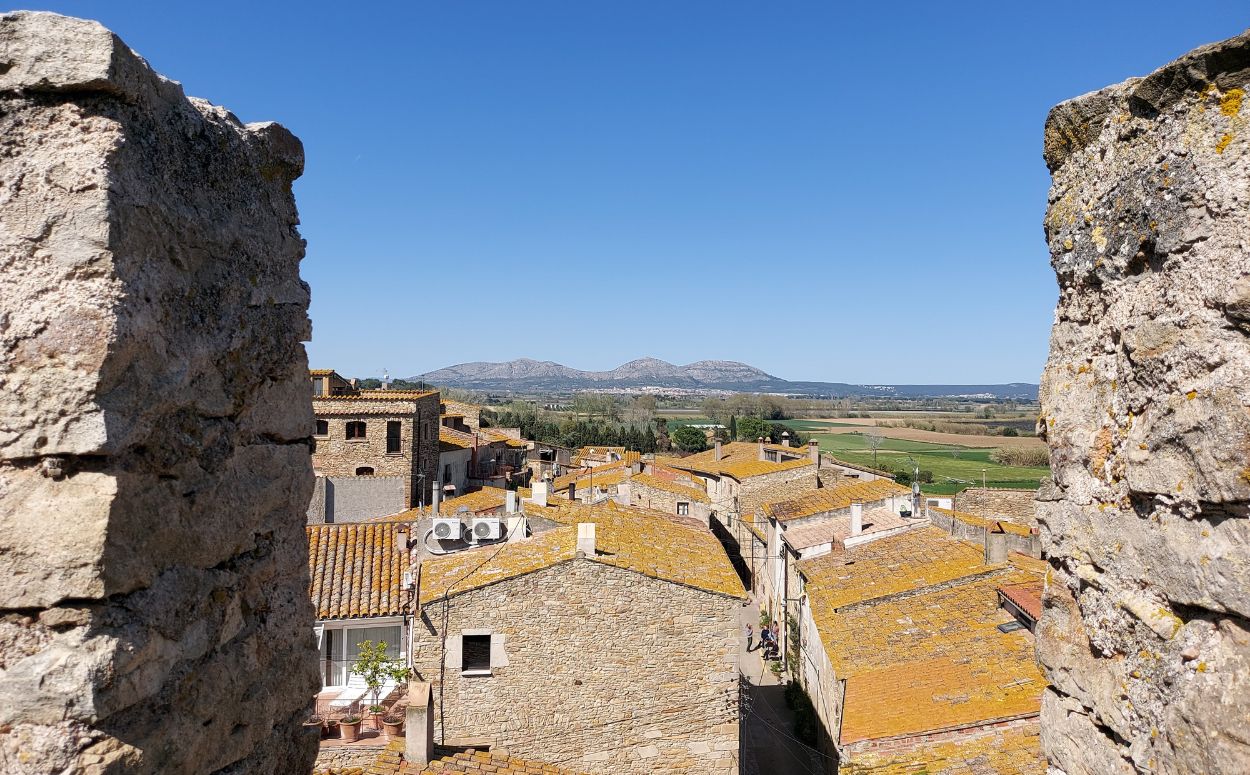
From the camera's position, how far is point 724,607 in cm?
1267

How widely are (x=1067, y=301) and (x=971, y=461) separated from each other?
73584 millimetres

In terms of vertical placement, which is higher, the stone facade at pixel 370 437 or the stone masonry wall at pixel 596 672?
the stone facade at pixel 370 437

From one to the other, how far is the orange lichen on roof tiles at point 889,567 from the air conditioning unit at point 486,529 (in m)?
6.41

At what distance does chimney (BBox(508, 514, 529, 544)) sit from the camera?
15376 mm

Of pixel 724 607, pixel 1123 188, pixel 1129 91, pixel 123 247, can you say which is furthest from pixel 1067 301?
pixel 724 607

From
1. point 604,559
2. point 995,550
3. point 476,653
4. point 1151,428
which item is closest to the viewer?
point 1151,428

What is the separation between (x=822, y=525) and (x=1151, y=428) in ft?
67.7

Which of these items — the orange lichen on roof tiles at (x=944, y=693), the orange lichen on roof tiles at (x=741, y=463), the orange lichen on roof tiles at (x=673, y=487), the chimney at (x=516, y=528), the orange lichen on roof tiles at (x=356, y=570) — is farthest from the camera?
the orange lichen on roof tiles at (x=741, y=463)

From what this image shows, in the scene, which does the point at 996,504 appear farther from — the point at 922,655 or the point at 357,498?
the point at 357,498

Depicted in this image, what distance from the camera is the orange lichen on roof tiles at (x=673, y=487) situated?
29.5m

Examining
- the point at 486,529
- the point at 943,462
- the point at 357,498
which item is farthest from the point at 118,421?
the point at 943,462

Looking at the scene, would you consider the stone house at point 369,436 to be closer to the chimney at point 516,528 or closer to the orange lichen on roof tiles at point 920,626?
the chimney at point 516,528

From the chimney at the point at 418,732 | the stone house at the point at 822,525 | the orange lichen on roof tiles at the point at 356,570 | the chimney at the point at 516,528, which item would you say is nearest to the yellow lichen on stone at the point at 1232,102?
the chimney at the point at 418,732

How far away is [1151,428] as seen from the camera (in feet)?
9.60
